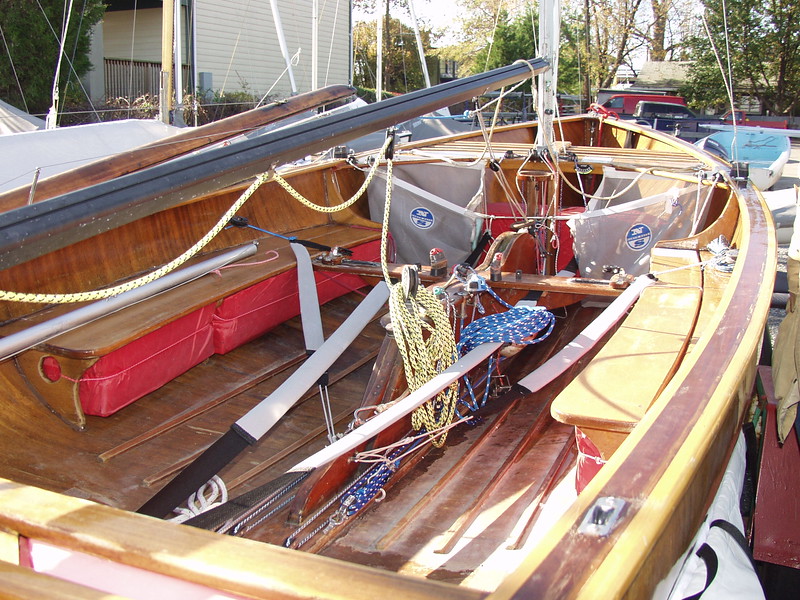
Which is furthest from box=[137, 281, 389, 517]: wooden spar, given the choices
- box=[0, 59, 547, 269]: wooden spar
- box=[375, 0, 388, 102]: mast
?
box=[375, 0, 388, 102]: mast

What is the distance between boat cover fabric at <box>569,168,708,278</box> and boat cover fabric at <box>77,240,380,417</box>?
1.69 m

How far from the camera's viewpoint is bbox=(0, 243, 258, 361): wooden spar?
2.70 m

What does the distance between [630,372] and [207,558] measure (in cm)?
153

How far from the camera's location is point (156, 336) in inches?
127

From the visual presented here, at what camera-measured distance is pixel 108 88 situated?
Result: 17109 mm

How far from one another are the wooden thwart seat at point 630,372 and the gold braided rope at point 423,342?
2.34 ft

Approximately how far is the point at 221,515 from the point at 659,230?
10.6 feet

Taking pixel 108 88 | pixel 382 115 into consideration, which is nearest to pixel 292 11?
pixel 108 88

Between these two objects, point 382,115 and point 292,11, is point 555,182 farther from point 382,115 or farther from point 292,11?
point 292,11

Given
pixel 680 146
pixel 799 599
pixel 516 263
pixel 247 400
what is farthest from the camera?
pixel 680 146

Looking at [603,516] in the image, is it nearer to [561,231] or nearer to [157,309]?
[157,309]

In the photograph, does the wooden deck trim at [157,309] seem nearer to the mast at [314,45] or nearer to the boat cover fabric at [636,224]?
the boat cover fabric at [636,224]

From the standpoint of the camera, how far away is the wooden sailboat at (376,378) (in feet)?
4.01

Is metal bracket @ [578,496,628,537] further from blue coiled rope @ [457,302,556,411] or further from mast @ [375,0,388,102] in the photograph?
mast @ [375,0,388,102]
